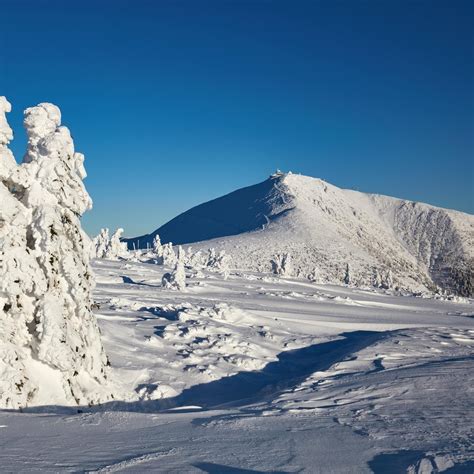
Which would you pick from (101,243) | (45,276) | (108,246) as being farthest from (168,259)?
(45,276)

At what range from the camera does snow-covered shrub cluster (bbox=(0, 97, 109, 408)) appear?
13.0m

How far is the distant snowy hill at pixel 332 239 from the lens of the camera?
12400 cm

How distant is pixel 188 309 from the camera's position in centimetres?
2984

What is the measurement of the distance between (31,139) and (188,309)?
1698 centimetres

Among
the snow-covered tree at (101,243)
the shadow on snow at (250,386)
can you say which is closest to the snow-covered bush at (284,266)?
the snow-covered tree at (101,243)

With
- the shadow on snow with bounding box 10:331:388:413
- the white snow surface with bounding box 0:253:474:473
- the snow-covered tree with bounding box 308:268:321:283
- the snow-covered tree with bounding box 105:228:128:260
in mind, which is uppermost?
the snow-covered tree with bounding box 105:228:128:260

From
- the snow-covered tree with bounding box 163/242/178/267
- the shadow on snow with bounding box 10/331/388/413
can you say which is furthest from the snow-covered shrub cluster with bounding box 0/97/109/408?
the snow-covered tree with bounding box 163/242/178/267

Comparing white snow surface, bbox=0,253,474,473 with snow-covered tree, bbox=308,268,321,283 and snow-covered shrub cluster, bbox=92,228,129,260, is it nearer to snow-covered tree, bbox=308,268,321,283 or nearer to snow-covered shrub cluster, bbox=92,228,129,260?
snow-covered tree, bbox=308,268,321,283

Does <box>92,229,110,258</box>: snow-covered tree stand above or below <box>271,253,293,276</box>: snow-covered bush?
above

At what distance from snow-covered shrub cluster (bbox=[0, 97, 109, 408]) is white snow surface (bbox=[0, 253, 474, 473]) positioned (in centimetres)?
98

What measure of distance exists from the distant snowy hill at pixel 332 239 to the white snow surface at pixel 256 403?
3195 inches

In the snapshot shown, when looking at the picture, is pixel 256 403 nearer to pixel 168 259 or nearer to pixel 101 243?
pixel 168 259

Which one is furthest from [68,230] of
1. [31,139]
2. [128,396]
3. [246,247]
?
[246,247]

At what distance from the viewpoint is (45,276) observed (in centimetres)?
1393
